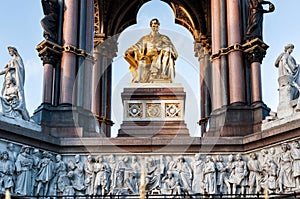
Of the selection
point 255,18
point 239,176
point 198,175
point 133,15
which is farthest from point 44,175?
point 133,15

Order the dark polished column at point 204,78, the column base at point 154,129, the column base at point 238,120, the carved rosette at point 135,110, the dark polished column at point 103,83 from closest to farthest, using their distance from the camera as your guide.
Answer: the column base at point 238,120, the column base at point 154,129, the carved rosette at point 135,110, the dark polished column at point 103,83, the dark polished column at point 204,78

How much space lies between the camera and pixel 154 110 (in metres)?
27.0

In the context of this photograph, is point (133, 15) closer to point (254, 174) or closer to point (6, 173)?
point (254, 174)

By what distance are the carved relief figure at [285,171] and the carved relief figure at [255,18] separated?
5647 mm

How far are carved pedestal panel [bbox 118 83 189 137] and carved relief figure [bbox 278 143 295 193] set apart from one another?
6.48 m

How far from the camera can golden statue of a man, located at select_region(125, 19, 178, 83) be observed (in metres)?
28.3

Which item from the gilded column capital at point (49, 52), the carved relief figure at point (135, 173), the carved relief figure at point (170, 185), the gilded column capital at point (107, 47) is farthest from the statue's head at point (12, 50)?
the gilded column capital at point (107, 47)

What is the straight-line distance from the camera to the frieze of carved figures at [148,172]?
67.9ft

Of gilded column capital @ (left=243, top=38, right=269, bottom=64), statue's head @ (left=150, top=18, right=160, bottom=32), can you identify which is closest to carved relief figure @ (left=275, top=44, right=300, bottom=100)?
gilded column capital @ (left=243, top=38, right=269, bottom=64)

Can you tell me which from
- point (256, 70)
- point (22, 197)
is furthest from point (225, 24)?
point (22, 197)

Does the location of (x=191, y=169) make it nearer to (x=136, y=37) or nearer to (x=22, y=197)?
(x=22, y=197)

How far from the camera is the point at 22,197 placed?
66.4 ft

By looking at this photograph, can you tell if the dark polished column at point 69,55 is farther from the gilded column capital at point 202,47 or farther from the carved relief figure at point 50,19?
the gilded column capital at point 202,47

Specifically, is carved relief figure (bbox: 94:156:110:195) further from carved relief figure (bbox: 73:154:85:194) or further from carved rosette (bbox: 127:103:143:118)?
carved rosette (bbox: 127:103:143:118)
